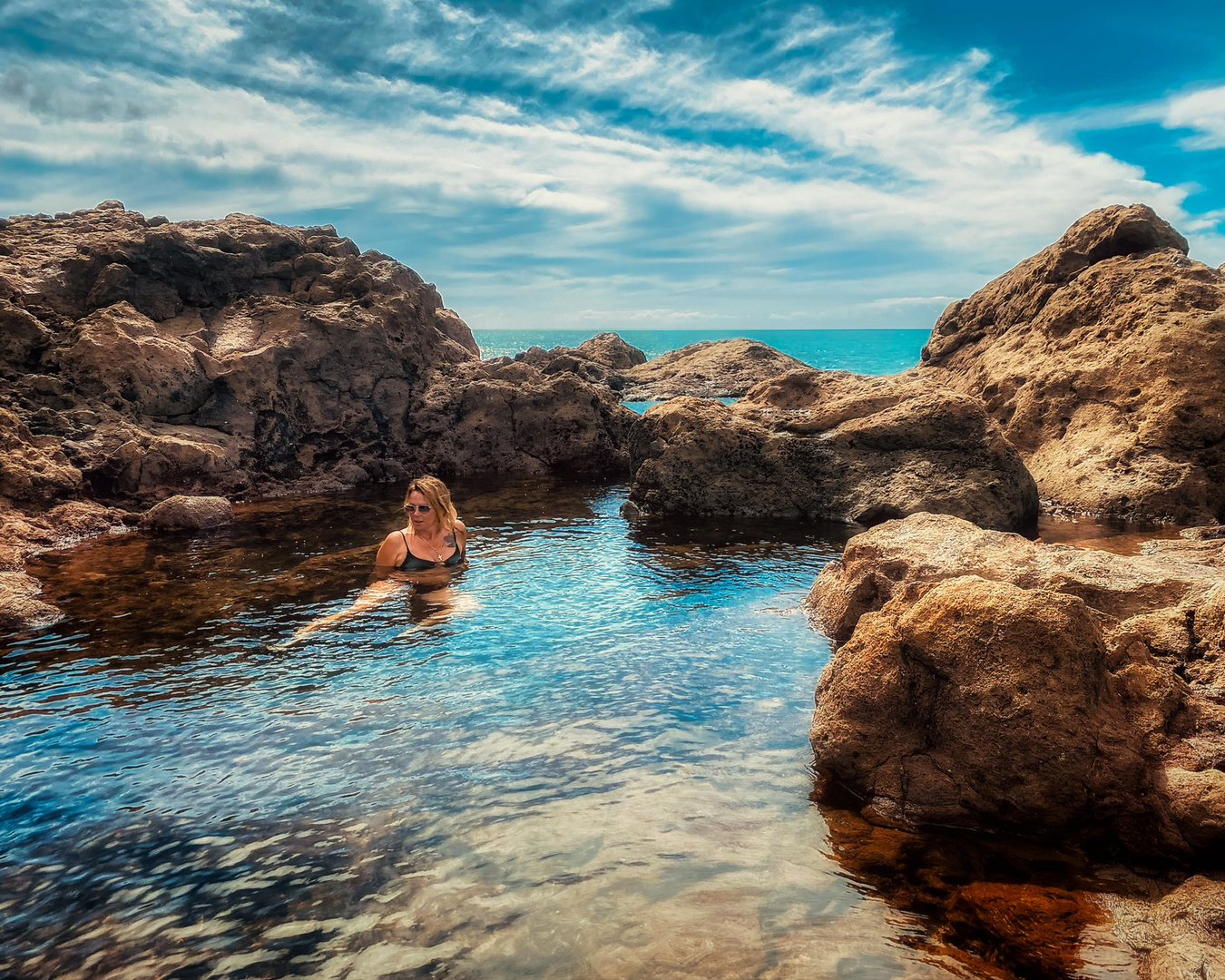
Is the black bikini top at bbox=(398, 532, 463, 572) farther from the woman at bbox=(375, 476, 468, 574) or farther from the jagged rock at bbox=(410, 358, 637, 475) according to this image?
the jagged rock at bbox=(410, 358, 637, 475)

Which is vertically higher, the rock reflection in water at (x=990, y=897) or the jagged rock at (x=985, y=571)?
the jagged rock at (x=985, y=571)

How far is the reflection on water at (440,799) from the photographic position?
4352 millimetres

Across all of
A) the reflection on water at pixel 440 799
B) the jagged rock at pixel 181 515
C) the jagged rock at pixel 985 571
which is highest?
the jagged rock at pixel 985 571

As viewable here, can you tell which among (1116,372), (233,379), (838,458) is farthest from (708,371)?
(838,458)

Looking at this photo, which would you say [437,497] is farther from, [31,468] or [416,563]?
[31,468]

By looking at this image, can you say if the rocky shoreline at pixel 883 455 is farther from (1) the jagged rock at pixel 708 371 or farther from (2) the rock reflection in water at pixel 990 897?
(1) the jagged rock at pixel 708 371

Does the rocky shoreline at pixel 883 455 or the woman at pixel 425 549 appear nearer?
the rocky shoreline at pixel 883 455

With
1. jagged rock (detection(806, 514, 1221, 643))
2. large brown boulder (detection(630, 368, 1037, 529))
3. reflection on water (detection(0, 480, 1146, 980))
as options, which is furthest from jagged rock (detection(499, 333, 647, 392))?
jagged rock (detection(806, 514, 1221, 643))

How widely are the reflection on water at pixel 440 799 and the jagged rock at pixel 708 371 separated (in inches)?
2025

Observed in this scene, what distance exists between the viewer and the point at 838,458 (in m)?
17.9

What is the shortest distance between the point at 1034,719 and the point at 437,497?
9.33 m

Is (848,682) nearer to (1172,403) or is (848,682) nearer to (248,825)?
(248,825)

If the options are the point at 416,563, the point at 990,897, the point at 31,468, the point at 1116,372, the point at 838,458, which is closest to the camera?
the point at 990,897

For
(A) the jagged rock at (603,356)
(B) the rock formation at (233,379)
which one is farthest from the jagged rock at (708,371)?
(B) the rock formation at (233,379)
